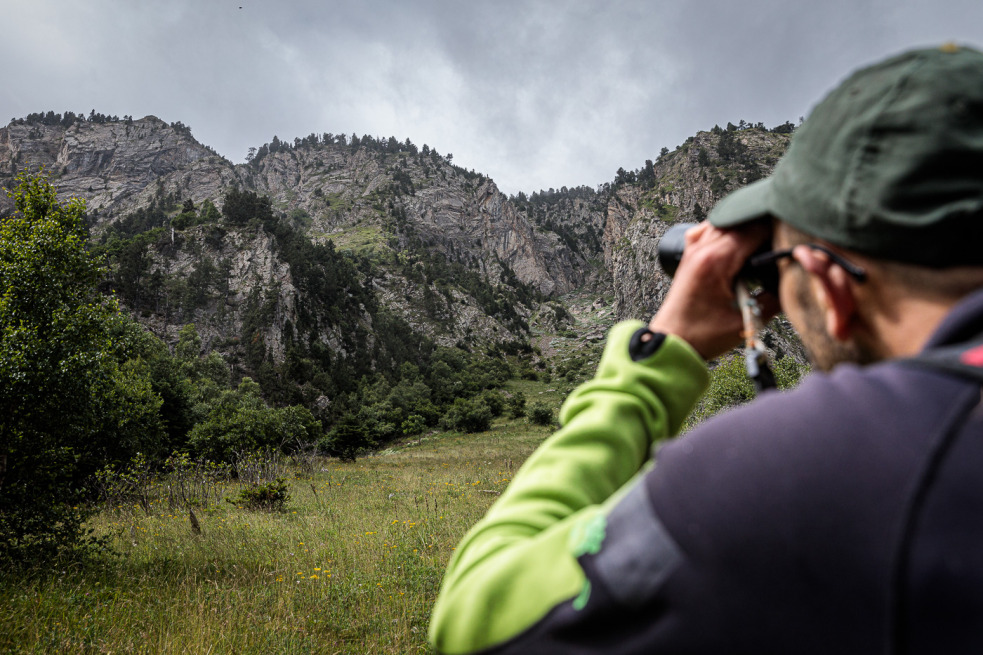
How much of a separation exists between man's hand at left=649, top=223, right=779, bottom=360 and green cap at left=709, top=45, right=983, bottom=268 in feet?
0.66

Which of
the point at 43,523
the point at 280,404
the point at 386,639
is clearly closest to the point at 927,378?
the point at 386,639

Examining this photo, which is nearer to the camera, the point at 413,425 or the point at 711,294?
the point at 711,294

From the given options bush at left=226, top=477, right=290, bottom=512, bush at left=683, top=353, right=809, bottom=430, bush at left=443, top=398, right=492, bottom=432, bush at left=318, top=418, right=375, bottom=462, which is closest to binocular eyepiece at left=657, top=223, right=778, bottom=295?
bush at left=226, top=477, right=290, bottom=512

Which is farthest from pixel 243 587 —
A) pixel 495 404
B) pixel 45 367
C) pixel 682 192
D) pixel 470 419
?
pixel 682 192

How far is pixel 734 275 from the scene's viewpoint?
961mm

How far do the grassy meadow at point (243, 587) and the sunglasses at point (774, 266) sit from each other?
4132 mm

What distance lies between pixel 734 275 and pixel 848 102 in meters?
0.36

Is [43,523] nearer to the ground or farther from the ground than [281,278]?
nearer to the ground

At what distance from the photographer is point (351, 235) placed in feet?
365

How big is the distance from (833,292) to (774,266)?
196 mm

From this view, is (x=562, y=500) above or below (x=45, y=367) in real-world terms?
below

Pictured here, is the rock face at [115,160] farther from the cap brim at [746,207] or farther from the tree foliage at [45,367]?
the cap brim at [746,207]

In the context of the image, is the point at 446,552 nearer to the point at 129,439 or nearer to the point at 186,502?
the point at 186,502

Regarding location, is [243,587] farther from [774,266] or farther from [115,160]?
[115,160]
